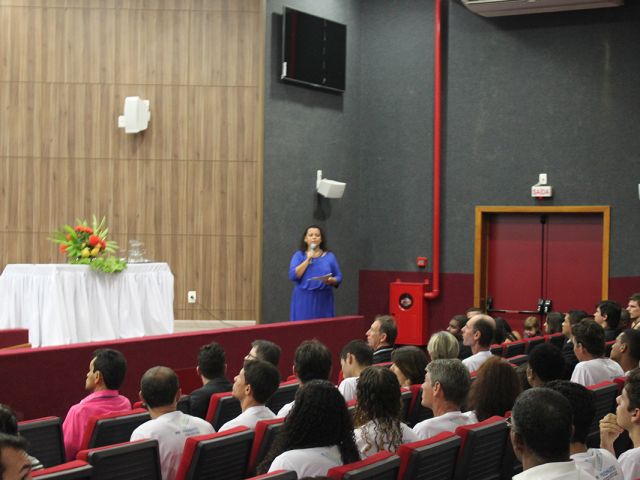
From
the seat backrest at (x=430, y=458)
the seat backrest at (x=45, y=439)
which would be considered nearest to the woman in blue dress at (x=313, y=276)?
the seat backrest at (x=45, y=439)

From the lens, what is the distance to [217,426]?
447 cm

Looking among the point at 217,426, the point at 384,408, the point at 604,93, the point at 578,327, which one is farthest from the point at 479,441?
the point at 604,93

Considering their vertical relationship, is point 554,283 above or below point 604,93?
below

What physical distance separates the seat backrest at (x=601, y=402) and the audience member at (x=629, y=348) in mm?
762

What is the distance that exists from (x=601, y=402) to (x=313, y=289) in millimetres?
4697

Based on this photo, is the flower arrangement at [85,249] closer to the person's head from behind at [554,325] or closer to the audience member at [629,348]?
the person's head from behind at [554,325]

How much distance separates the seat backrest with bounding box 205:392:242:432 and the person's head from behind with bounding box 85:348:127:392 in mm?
529

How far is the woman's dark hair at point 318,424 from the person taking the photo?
121 inches

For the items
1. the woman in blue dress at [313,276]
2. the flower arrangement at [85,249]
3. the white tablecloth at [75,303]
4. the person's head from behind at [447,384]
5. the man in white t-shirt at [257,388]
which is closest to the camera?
the person's head from behind at [447,384]

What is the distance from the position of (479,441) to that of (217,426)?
1.54m

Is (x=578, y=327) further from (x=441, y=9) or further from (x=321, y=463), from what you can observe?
(x=441, y=9)

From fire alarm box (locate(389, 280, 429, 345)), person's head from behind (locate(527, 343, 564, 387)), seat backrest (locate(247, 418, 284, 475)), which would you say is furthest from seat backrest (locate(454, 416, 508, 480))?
fire alarm box (locate(389, 280, 429, 345))

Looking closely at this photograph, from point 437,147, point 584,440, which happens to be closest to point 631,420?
point 584,440

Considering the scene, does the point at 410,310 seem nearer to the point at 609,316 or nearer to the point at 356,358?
the point at 609,316
